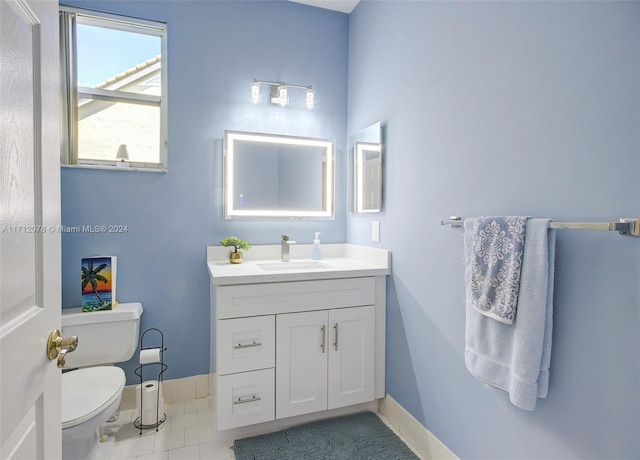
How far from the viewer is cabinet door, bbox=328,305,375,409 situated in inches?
74.6

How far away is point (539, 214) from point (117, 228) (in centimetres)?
213

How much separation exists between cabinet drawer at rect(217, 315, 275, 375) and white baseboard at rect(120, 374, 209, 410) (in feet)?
2.22

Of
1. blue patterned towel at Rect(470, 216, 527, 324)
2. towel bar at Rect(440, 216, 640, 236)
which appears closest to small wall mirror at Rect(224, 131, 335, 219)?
blue patterned towel at Rect(470, 216, 527, 324)

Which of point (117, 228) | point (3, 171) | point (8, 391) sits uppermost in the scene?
point (3, 171)

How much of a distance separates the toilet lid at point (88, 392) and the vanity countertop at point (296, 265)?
64 cm

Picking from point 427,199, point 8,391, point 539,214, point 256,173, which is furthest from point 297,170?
point 8,391

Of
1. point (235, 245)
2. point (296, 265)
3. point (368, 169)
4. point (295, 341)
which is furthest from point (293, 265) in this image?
point (368, 169)

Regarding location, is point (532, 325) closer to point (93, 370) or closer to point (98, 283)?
point (93, 370)

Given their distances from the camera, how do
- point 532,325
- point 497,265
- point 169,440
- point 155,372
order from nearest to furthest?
point 532,325
point 497,265
point 169,440
point 155,372

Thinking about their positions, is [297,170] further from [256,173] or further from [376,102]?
[376,102]

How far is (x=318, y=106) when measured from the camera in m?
Result: 2.47

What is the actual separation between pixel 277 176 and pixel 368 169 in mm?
629

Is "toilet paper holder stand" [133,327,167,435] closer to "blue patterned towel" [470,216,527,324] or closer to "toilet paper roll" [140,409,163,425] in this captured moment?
"toilet paper roll" [140,409,163,425]

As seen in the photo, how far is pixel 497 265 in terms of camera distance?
118 centimetres
